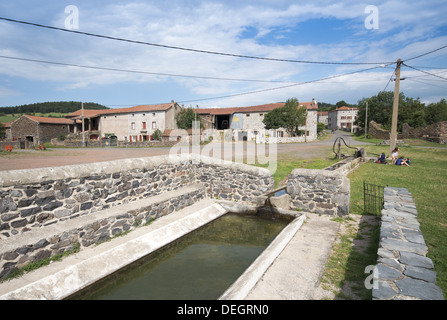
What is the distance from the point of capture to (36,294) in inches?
157

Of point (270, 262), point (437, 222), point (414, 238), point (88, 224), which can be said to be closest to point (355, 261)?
point (414, 238)

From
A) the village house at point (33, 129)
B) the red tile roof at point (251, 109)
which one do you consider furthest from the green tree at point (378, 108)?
the village house at point (33, 129)

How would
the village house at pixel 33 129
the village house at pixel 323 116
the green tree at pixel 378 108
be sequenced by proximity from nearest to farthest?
1. the village house at pixel 33 129
2. the green tree at pixel 378 108
3. the village house at pixel 323 116

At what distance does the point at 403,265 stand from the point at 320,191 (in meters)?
4.62

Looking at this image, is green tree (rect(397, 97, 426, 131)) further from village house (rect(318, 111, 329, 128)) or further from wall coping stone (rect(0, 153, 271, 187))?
village house (rect(318, 111, 329, 128))

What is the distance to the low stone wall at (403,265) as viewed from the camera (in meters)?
2.79

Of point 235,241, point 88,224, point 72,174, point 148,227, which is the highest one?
point 72,174

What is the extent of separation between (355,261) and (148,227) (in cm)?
506

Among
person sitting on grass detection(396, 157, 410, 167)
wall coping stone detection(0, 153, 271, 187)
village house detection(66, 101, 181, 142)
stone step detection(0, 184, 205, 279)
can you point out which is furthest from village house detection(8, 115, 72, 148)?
person sitting on grass detection(396, 157, 410, 167)

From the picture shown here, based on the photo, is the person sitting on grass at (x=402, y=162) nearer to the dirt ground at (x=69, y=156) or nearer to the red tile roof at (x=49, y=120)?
the dirt ground at (x=69, y=156)

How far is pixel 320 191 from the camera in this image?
791 centimetres

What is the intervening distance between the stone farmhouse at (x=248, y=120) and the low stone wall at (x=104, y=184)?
125 feet

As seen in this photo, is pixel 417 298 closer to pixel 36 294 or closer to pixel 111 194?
pixel 36 294

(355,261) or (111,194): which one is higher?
(111,194)
